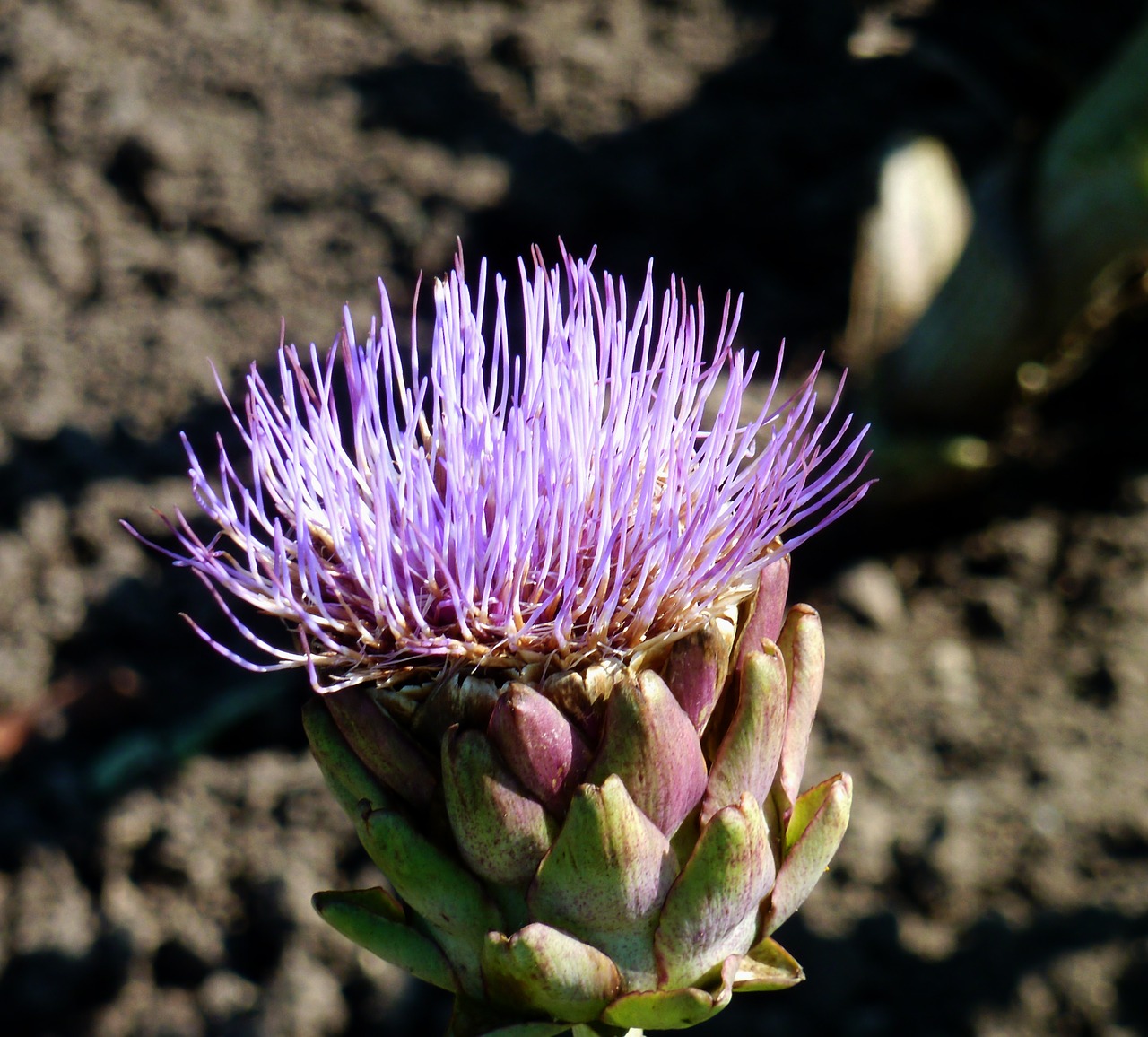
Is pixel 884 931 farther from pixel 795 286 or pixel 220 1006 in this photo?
pixel 795 286

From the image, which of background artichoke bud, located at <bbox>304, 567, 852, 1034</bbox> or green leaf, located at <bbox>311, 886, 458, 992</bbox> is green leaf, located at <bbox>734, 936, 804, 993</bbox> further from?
green leaf, located at <bbox>311, 886, 458, 992</bbox>

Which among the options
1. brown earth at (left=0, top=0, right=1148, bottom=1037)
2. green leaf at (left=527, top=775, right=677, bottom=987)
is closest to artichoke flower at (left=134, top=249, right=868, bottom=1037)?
green leaf at (left=527, top=775, right=677, bottom=987)

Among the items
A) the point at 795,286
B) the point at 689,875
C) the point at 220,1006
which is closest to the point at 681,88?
the point at 795,286

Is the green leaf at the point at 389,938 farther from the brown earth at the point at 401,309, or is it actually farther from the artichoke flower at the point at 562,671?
the brown earth at the point at 401,309

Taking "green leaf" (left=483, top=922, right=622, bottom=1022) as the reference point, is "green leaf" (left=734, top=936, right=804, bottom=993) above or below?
above

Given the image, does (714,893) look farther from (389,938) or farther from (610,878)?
(389,938)

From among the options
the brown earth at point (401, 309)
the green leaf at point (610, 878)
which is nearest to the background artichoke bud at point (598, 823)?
the green leaf at point (610, 878)
